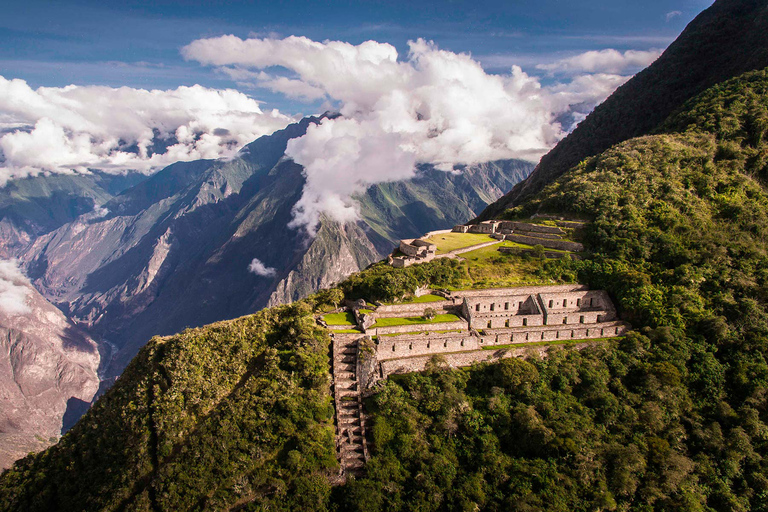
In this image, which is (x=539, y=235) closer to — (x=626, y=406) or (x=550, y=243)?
(x=550, y=243)

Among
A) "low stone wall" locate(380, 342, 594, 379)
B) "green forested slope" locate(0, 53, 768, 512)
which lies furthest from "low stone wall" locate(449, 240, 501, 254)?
"low stone wall" locate(380, 342, 594, 379)

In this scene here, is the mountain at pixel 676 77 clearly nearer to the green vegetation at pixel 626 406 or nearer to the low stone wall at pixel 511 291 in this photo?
the green vegetation at pixel 626 406

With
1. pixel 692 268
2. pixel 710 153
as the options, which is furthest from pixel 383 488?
pixel 710 153

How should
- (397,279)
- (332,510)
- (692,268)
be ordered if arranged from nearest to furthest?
(332,510) → (397,279) → (692,268)

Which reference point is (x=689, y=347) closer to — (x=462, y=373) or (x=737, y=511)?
(x=737, y=511)

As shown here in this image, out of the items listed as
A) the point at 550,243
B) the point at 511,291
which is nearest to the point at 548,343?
the point at 511,291

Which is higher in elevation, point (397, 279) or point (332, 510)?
point (397, 279)
